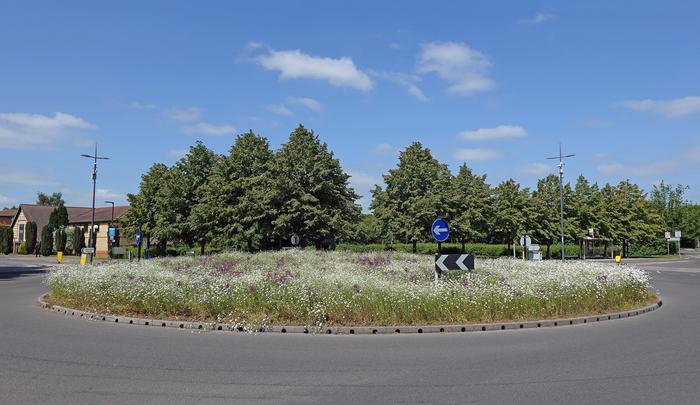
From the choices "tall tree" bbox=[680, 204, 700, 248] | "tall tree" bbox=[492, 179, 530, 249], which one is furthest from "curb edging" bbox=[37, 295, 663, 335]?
"tall tree" bbox=[680, 204, 700, 248]

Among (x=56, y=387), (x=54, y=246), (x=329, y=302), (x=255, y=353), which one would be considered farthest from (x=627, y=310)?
(x=54, y=246)

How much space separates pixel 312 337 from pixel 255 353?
1931 mm

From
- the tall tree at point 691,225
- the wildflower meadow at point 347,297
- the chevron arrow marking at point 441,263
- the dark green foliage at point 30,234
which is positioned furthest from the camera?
the tall tree at point 691,225

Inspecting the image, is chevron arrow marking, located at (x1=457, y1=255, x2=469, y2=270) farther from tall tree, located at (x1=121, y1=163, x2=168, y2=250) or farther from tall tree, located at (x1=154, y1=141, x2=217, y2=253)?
tall tree, located at (x1=121, y1=163, x2=168, y2=250)

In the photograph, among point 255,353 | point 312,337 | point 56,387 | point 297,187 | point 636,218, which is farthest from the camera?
point 636,218

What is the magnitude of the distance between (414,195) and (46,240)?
168ft

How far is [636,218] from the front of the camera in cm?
6700

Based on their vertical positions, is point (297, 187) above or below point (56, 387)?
above

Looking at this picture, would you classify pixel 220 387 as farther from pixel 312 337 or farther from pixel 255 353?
pixel 312 337

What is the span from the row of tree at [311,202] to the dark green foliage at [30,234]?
1241 inches

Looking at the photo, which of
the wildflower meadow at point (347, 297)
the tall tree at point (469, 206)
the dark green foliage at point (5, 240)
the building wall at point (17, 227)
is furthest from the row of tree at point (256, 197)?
the building wall at point (17, 227)

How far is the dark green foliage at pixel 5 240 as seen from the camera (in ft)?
259

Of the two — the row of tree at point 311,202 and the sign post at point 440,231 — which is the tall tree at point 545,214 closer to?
the row of tree at point 311,202

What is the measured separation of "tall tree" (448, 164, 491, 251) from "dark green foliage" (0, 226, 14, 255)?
217ft
